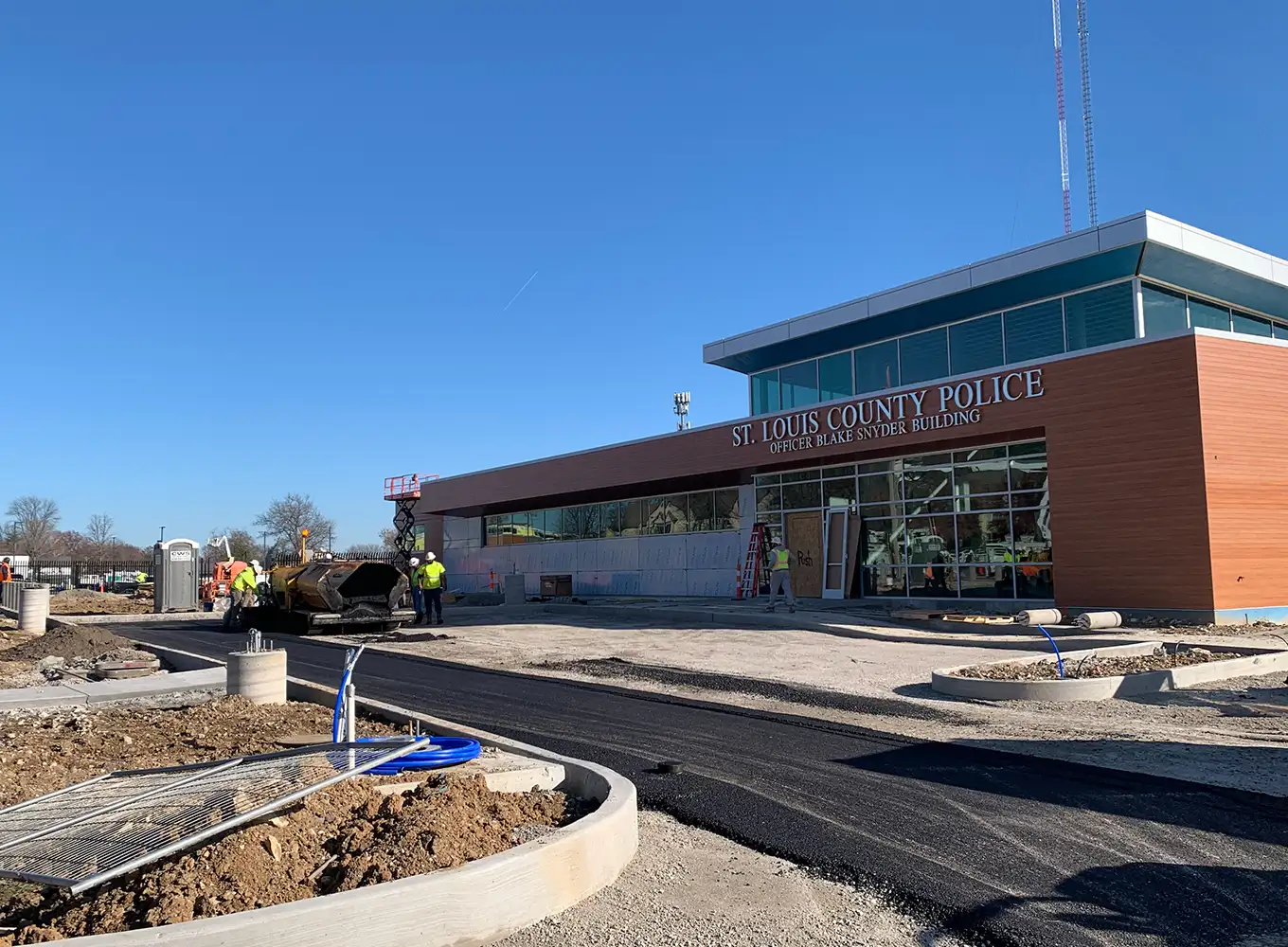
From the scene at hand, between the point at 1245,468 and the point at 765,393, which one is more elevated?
the point at 765,393

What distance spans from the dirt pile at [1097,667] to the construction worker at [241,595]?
59.1 ft

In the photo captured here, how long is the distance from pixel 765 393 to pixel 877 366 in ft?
15.4

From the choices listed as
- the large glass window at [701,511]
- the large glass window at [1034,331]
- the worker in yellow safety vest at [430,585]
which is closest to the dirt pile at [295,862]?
the worker in yellow safety vest at [430,585]

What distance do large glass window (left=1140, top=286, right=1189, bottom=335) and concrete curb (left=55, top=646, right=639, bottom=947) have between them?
863 inches

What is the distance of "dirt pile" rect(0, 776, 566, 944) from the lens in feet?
13.5

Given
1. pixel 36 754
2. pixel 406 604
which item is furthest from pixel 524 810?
pixel 406 604

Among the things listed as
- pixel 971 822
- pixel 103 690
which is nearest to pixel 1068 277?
pixel 971 822

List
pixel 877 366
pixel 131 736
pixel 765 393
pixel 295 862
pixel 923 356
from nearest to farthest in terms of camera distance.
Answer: pixel 295 862 < pixel 131 736 < pixel 923 356 < pixel 877 366 < pixel 765 393

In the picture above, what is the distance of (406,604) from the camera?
33.9 m

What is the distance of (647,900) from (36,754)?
230 inches

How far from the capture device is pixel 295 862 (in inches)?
183

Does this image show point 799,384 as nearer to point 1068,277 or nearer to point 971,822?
point 1068,277

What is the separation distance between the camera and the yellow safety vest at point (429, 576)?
80.6ft

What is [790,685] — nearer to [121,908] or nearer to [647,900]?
[647,900]
